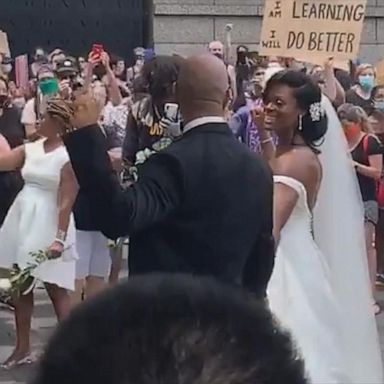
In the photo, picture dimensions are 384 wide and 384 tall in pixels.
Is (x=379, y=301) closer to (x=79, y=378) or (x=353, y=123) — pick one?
(x=353, y=123)

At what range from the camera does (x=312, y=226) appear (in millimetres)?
5559

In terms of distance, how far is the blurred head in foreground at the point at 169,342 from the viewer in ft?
4.87

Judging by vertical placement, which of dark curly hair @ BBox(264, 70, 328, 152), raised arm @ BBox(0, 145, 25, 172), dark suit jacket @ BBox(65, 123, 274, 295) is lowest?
raised arm @ BBox(0, 145, 25, 172)

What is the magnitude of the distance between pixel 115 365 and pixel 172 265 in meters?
2.40

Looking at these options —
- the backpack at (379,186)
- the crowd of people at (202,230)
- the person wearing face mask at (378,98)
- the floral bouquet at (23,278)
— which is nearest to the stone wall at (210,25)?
the person wearing face mask at (378,98)

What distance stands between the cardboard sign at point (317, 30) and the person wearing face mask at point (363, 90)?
2.65 metres

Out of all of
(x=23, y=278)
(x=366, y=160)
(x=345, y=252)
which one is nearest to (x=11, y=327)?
(x=23, y=278)

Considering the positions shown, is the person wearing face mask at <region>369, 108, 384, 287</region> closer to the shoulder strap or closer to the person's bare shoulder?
the shoulder strap

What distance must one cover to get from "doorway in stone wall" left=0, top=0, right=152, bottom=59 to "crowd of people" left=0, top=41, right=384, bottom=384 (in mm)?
11345

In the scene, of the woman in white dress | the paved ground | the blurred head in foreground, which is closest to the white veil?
the woman in white dress

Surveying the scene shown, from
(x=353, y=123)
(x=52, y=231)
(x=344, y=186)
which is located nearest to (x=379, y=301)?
(x=353, y=123)

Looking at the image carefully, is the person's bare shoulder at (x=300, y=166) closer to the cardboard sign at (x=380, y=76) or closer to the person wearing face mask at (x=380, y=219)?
the person wearing face mask at (x=380, y=219)

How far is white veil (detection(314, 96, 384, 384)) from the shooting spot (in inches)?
220

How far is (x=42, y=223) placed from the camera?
24.3 ft
